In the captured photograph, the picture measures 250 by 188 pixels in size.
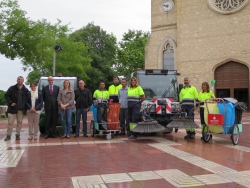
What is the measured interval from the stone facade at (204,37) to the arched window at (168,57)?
478 millimetres

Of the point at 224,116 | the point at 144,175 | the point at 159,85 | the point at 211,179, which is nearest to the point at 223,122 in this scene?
the point at 224,116

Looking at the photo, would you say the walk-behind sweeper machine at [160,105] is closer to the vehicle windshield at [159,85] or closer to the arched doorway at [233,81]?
the vehicle windshield at [159,85]

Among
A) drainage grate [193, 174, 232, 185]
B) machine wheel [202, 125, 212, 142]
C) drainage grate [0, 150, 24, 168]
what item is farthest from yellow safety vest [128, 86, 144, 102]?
drainage grate [193, 174, 232, 185]

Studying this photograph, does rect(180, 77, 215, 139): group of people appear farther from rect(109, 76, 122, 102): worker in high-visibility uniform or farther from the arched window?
the arched window

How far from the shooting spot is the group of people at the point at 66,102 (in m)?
10.2

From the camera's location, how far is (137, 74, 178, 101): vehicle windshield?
11789mm

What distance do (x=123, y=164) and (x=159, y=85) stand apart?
586cm

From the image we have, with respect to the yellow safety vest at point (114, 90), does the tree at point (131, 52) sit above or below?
above

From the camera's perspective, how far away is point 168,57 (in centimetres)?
3622

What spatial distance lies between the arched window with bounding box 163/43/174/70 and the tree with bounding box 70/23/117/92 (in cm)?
1673

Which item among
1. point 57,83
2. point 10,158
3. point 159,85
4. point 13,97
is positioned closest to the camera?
point 10,158

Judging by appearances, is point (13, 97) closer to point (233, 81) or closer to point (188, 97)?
point (188, 97)

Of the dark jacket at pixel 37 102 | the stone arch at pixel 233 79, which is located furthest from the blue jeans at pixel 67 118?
the stone arch at pixel 233 79

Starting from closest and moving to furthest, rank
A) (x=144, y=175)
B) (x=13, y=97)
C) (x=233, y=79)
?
(x=144, y=175)
(x=13, y=97)
(x=233, y=79)
